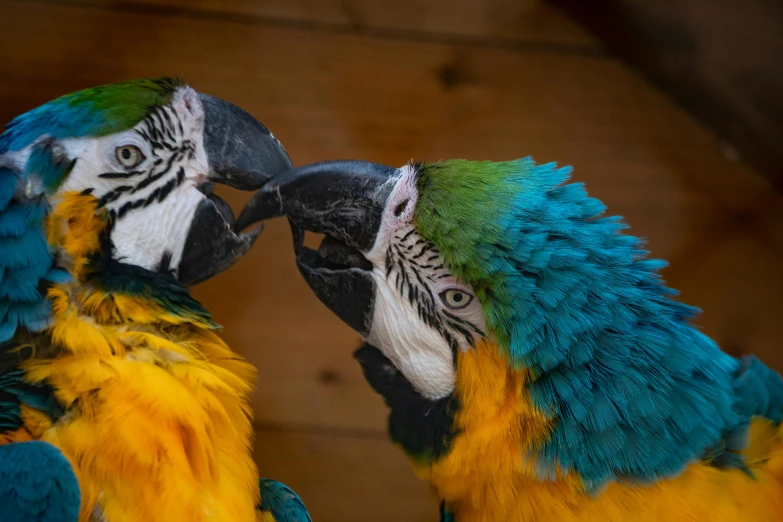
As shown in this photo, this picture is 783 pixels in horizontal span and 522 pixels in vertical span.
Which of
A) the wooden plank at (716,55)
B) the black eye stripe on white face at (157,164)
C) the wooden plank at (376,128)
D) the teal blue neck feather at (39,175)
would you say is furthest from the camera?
the wooden plank at (376,128)

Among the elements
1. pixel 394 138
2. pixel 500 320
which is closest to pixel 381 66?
pixel 394 138

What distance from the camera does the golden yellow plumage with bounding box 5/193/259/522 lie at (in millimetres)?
941

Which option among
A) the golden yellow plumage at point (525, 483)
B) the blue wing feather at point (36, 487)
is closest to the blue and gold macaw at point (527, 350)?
the golden yellow plumage at point (525, 483)

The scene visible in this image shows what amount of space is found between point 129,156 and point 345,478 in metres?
1.00

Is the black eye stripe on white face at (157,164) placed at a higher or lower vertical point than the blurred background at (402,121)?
lower

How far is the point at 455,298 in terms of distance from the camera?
1.13 meters

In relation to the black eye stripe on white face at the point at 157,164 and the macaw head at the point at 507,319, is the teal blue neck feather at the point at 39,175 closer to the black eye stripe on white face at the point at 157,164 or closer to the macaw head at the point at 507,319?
the black eye stripe on white face at the point at 157,164

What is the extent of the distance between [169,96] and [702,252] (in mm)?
1373

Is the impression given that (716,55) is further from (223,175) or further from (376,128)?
(223,175)

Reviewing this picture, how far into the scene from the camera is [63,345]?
101cm

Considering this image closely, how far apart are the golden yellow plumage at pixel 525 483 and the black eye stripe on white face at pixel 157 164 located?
0.55 meters

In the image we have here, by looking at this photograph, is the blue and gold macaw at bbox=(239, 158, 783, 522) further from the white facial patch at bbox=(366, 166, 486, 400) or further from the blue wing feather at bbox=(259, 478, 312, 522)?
the blue wing feather at bbox=(259, 478, 312, 522)

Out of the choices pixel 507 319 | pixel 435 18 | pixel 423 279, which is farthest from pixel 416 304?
pixel 435 18

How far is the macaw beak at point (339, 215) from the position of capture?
1.15 m
